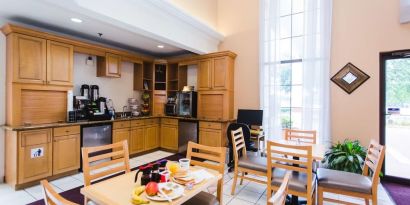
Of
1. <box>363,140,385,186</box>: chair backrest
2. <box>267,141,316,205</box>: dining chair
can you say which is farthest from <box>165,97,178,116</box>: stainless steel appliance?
<box>363,140,385,186</box>: chair backrest

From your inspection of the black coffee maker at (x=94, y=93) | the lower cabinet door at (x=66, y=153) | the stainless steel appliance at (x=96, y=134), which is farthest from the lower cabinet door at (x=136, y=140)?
the lower cabinet door at (x=66, y=153)

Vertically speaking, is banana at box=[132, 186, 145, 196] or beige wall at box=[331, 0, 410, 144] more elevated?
beige wall at box=[331, 0, 410, 144]

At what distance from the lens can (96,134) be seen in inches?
161

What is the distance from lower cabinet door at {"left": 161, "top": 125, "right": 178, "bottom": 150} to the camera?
17.1ft

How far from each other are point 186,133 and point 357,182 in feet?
11.5

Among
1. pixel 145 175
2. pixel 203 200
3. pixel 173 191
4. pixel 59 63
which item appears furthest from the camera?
pixel 59 63

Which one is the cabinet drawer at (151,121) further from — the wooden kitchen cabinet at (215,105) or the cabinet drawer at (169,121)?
the wooden kitchen cabinet at (215,105)

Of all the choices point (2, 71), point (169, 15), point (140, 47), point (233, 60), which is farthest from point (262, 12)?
point (2, 71)

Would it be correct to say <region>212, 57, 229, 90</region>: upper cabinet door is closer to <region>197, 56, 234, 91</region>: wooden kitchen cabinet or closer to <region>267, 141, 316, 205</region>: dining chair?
<region>197, 56, 234, 91</region>: wooden kitchen cabinet

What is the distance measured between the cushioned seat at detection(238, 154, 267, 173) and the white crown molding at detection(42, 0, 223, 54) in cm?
249

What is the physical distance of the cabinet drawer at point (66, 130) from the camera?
3498 mm

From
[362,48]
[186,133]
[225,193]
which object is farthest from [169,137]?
[362,48]

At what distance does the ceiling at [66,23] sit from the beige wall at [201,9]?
2.66 feet

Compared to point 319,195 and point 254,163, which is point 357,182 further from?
point 254,163
